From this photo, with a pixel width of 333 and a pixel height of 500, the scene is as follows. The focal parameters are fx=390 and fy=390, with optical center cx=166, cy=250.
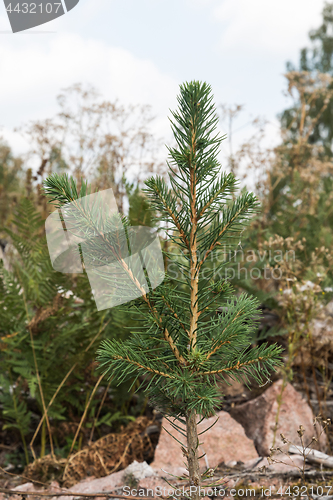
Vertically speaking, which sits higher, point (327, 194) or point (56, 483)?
point (327, 194)

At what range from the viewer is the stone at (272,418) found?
167cm

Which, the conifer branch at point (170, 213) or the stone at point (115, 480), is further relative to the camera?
the stone at point (115, 480)

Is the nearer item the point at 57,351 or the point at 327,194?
the point at 57,351

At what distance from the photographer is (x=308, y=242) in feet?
8.91

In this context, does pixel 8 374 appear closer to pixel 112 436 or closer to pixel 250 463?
pixel 112 436

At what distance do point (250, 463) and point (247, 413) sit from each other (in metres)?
0.36

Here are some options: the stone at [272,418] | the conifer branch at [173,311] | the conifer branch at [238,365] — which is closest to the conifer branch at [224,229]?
the conifer branch at [173,311]

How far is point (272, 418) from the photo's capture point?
1732 mm

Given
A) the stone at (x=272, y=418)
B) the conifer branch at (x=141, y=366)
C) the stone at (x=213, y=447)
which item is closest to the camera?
the conifer branch at (x=141, y=366)

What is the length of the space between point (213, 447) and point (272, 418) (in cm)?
33

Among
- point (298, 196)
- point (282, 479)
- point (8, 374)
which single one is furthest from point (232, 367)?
point (298, 196)

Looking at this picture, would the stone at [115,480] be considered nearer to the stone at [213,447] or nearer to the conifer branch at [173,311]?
the stone at [213,447]

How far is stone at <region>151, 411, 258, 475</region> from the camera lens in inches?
59.2

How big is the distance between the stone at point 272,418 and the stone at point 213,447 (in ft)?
0.38
